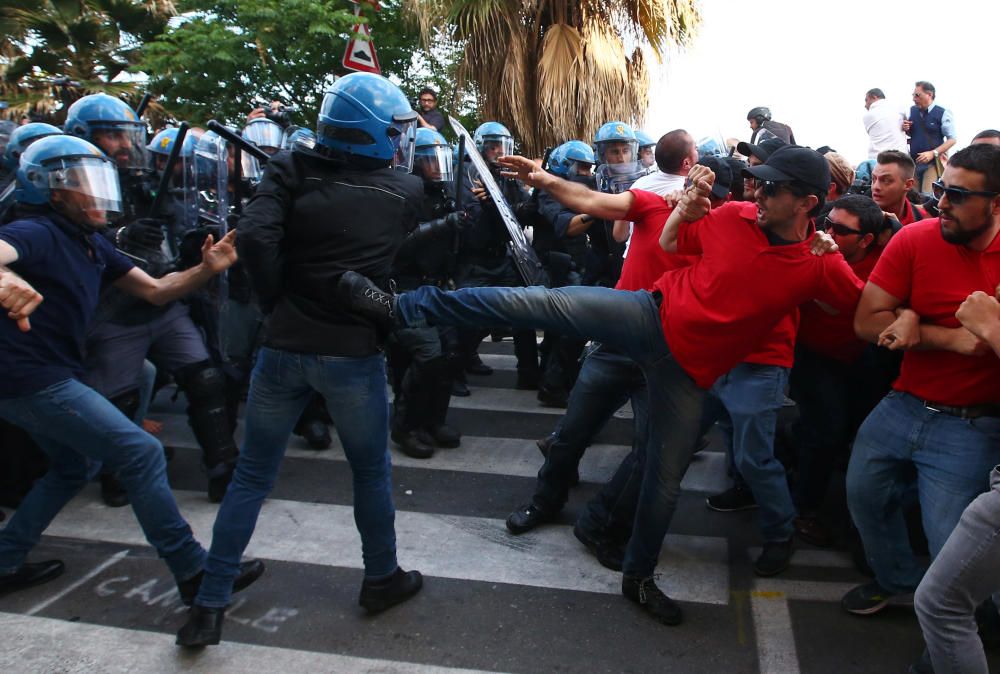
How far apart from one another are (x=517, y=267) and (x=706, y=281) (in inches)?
123

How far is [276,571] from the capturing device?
3838 mm

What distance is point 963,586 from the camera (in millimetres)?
2410

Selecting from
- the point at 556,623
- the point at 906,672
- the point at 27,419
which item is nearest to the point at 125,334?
the point at 27,419

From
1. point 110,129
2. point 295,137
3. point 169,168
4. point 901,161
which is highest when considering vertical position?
point 110,129

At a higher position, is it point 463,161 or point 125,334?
point 463,161

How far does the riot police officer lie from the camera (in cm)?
304

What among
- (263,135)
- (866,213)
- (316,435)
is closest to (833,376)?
(866,213)

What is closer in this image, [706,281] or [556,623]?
[706,281]

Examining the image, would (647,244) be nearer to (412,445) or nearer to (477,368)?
(412,445)

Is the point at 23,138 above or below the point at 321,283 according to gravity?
above

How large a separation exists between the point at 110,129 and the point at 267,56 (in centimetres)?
836

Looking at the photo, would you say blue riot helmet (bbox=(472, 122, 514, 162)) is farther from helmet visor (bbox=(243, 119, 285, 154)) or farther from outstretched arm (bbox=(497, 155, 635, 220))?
outstretched arm (bbox=(497, 155, 635, 220))

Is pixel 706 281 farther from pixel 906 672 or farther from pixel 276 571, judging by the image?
pixel 276 571

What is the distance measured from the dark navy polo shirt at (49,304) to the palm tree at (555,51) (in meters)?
8.56
